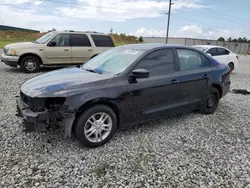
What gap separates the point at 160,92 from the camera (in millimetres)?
3602

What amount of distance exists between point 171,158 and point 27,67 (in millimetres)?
7515

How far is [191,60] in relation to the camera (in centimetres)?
417

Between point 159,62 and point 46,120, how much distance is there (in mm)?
2119

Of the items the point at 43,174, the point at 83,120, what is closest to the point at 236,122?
the point at 83,120

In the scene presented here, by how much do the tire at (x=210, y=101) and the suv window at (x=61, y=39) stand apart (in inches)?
261

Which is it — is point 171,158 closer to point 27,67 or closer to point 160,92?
point 160,92

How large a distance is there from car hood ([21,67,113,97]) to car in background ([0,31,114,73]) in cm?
573

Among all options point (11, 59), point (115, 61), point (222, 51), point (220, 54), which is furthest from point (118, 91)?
point (222, 51)

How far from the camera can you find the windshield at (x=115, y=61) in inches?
136

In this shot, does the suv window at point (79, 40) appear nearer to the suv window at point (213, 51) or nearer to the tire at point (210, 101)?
the suv window at point (213, 51)

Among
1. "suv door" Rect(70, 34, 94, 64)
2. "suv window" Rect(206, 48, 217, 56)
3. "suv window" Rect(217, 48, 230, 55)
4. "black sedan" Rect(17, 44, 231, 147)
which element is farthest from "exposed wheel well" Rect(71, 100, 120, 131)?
"suv window" Rect(217, 48, 230, 55)

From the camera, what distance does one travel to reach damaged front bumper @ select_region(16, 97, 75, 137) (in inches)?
108

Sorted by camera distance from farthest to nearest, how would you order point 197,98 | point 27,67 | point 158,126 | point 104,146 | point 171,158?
point 27,67 → point 197,98 → point 158,126 → point 104,146 → point 171,158

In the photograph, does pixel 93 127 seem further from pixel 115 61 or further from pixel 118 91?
pixel 115 61
